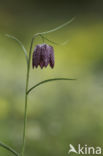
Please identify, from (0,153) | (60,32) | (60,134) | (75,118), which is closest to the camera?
(0,153)

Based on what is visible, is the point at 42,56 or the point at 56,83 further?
the point at 56,83

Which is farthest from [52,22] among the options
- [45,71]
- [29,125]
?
[29,125]

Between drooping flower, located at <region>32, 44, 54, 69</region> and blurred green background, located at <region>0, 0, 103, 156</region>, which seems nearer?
drooping flower, located at <region>32, 44, 54, 69</region>

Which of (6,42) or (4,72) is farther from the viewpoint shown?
(6,42)

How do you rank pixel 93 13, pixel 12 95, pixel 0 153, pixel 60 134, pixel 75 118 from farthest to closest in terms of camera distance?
pixel 93 13 < pixel 12 95 < pixel 75 118 < pixel 60 134 < pixel 0 153

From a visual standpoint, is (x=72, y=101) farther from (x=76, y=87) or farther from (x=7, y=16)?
(x=7, y=16)

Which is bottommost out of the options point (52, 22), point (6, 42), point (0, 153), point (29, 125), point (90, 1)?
point (0, 153)

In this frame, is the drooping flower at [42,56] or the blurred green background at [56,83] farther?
the blurred green background at [56,83]

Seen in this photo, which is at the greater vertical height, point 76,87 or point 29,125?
point 76,87
